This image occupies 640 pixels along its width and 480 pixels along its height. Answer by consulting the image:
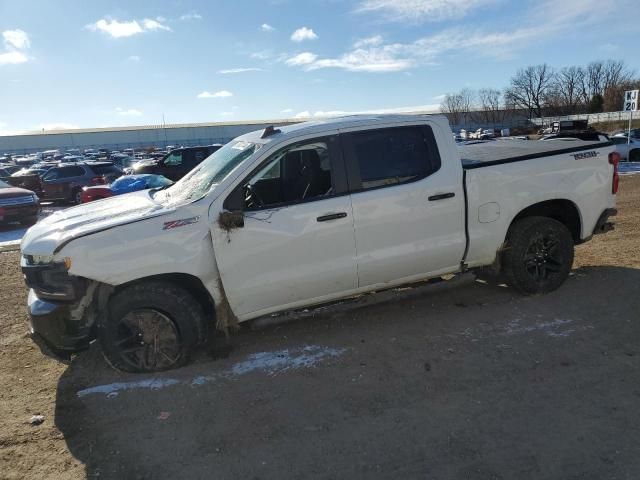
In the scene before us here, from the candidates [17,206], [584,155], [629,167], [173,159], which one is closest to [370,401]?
[584,155]

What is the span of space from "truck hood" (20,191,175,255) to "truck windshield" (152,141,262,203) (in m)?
0.20

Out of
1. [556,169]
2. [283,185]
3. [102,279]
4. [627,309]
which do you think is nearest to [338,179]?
[283,185]

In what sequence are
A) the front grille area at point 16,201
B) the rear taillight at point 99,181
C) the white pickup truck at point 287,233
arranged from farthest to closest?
the rear taillight at point 99,181 < the front grille area at point 16,201 < the white pickup truck at point 287,233

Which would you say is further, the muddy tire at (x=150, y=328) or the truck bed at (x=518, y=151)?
the truck bed at (x=518, y=151)

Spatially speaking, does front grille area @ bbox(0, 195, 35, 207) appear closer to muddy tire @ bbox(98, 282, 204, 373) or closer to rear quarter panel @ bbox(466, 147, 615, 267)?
muddy tire @ bbox(98, 282, 204, 373)

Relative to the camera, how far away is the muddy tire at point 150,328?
3984 mm

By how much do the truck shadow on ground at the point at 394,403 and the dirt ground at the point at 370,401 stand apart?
0.5 inches

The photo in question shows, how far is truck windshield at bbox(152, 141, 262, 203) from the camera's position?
14.3 ft

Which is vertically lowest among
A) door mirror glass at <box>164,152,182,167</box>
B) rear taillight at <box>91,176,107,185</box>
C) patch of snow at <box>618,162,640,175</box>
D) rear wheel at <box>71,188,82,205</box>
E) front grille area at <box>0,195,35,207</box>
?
patch of snow at <box>618,162,640,175</box>

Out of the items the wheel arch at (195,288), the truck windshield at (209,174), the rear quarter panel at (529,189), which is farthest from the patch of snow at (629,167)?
the wheel arch at (195,288)

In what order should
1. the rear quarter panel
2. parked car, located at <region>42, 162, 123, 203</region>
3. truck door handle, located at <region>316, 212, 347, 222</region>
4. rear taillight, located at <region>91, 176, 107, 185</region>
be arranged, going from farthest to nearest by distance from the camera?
parked car, located at <region>42, 162, 123, 203</region>, rear taillight, located at <region>91, 176, 107, 185</region>, the rear quarter panel, truck door handle, located at <region>316, 212, 347, 222</region>

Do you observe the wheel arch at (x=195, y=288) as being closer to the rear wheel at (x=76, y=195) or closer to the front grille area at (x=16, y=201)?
the front grille area at (x=16, y=201)

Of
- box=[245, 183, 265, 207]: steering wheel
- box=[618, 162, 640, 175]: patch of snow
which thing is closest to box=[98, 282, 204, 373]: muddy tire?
box=[245, 183, 265, 207]: steering wheel

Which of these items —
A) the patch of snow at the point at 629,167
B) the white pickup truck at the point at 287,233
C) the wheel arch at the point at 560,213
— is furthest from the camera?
the patch of snow at the point at 629,167
